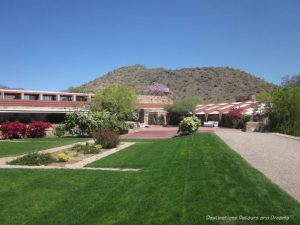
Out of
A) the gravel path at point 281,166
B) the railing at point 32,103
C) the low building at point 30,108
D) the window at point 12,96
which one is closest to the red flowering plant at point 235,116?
the railing at point 32,103

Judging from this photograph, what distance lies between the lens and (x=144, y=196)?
8.21 meters

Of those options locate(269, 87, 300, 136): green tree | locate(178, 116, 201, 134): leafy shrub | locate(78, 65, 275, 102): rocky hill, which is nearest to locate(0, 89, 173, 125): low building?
locate(178, 116, 201, 134): leafy shrub

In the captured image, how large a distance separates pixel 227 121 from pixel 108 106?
16.0 meters

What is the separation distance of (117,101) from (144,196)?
3823 centimetres

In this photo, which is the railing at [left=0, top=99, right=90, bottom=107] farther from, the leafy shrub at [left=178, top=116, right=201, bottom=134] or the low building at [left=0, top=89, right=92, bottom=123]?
the leafy shrub at [left=178, top=116, right=201, bottom=134]

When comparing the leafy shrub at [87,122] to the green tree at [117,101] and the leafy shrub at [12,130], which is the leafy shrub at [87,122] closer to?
the leafy shrub at [12,130]

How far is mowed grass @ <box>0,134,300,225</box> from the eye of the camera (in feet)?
22.3

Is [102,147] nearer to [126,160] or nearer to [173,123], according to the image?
[126,160]

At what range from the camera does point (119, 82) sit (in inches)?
4380

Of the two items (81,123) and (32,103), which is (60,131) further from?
(32,103)

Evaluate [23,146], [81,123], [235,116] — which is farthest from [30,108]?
[235,116]

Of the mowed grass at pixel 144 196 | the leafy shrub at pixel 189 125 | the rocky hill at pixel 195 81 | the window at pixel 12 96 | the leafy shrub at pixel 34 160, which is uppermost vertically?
the rocky hill at pixel 195 81

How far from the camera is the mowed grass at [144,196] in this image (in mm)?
6809

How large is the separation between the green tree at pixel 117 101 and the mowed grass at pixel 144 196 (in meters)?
32.9
